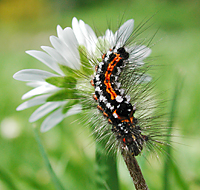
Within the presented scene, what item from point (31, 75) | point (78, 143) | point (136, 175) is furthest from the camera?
point (78, 143)

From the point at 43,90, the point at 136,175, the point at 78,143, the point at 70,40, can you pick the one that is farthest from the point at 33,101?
the point at 78,143

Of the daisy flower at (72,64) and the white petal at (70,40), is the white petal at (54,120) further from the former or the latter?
the white petal at (70,40)

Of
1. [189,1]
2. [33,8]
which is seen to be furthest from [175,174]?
[33,8]

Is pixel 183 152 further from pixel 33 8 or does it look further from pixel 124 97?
pixel 33 8

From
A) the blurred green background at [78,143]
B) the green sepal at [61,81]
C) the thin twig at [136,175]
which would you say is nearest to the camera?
the thin twig at [136,175]

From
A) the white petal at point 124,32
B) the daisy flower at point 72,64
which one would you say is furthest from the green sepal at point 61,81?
the white petal at point 124,32

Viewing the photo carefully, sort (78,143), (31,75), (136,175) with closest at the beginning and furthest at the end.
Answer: (136,175) < (31,75) < (78,143)

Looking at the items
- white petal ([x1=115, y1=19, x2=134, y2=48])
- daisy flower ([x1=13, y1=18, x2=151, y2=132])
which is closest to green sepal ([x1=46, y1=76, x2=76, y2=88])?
daisy flower ([x1=13, y1=18, x2=151, y2=132])

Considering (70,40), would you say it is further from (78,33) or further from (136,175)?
(136,175)
